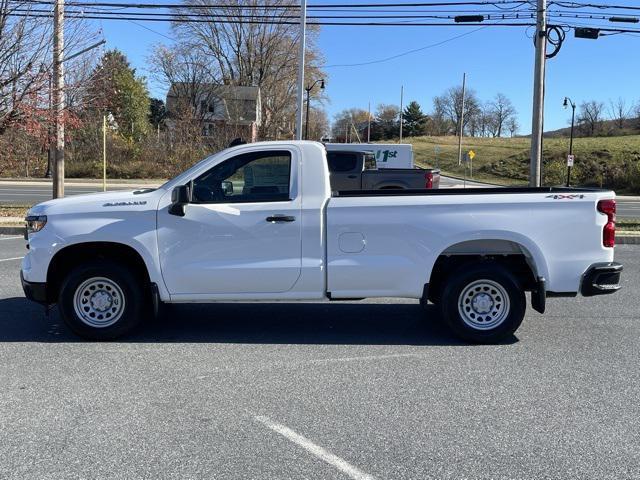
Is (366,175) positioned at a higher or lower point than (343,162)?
lower

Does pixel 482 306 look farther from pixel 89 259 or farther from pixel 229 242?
pixel 89 259

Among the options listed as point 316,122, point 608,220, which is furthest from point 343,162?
point 316,122

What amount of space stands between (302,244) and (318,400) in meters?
1.76

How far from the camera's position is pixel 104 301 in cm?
593

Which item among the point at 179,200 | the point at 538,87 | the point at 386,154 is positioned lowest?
the point at 179,200

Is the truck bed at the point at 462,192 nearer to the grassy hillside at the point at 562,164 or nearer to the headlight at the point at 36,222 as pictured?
the headlight at the point at 36,222

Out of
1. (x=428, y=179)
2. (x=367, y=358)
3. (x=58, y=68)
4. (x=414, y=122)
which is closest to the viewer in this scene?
(x=367, y=358)

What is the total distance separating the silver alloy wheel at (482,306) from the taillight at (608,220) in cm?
112

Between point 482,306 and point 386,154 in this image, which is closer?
point 482,306

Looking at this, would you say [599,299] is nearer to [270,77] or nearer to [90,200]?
[90,200]

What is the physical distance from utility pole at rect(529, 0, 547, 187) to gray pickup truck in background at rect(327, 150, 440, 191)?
9.14 feet

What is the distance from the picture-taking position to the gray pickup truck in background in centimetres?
1664

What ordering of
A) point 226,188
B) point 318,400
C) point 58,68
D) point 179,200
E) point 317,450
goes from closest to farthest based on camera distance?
point 317,450
point 318,400
point 179,200
point 226,188
point 58,68

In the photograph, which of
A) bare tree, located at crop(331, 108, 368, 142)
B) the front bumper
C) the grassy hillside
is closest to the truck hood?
→ the front bumper
